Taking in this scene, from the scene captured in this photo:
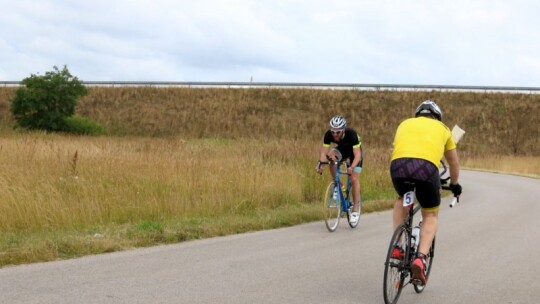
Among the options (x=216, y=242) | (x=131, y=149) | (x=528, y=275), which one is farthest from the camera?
(x=131, y=149)

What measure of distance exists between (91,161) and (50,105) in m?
33.8

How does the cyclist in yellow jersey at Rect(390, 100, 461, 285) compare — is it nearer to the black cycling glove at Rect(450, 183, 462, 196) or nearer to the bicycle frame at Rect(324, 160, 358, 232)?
the black cycling glove at Rect(450, 183, 462, 196)

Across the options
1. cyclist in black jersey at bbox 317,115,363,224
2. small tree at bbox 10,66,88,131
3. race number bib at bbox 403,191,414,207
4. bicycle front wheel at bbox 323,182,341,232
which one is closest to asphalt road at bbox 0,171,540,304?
bicycle front wheel at bbox 323,182,341,232

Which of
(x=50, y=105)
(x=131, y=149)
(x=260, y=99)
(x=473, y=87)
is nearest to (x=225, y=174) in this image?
(x=131, y=149)

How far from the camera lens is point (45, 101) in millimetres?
44062

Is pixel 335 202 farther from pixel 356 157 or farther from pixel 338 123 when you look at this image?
pixel 338 123

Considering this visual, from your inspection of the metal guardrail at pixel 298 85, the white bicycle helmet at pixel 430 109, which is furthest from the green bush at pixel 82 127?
the white bicycle helmet at pixel 430 109

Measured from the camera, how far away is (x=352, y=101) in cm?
6419

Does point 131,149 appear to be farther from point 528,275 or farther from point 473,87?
point 473,87

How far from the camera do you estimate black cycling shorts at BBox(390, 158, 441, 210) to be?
5.41 meters

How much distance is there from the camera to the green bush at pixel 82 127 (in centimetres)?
4628

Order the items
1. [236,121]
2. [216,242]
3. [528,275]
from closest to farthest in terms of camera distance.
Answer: [528,275]
[216,242]
[236,121]

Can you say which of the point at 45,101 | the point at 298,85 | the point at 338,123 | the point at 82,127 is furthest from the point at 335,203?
the point at 298,85

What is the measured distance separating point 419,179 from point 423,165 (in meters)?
0.13
